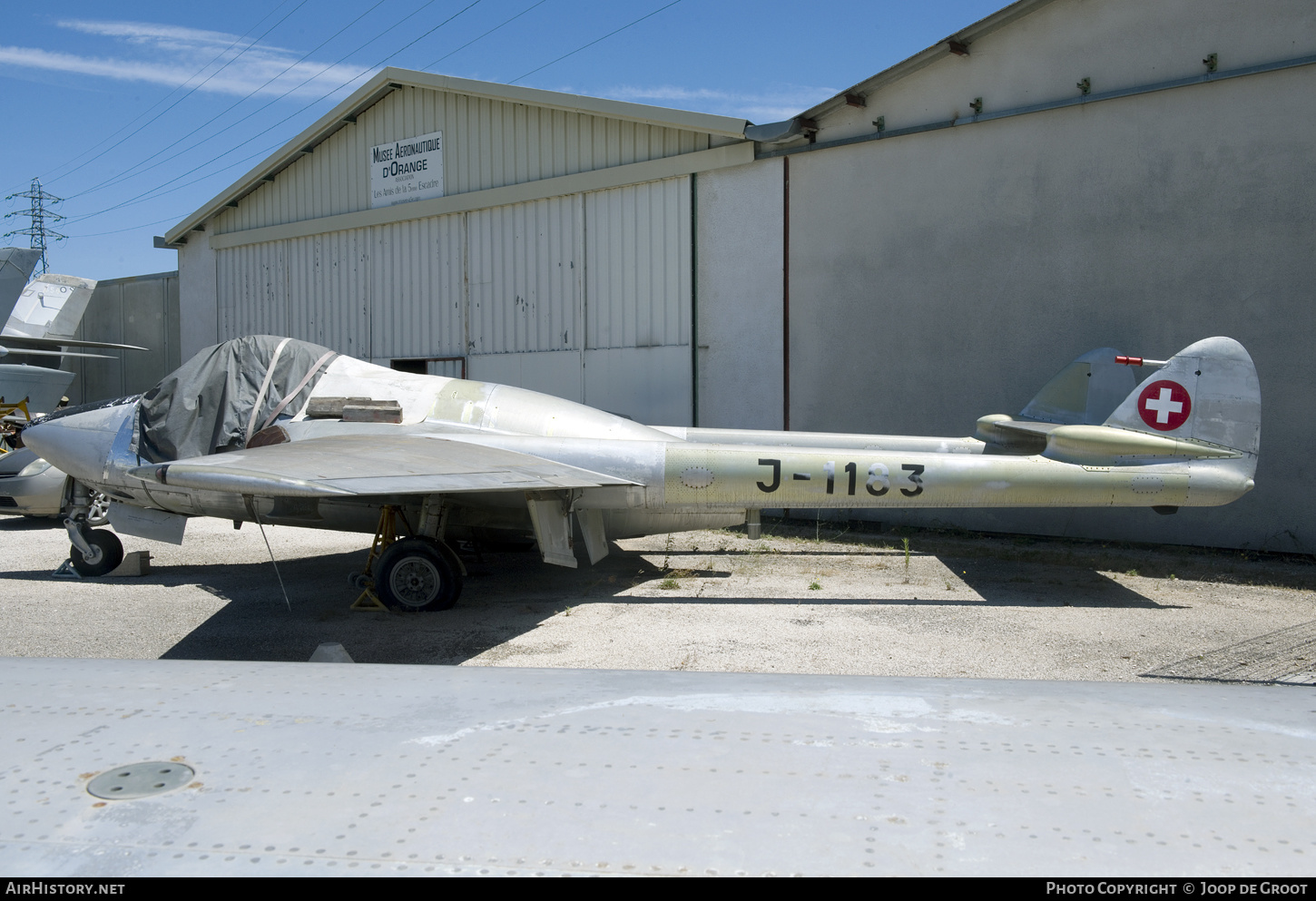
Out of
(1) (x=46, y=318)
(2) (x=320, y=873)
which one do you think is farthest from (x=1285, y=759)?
(1) (x=46, y=318)

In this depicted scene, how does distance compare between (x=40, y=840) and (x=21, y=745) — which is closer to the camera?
(x=40, y=840)

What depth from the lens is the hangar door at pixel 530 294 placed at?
1364cm

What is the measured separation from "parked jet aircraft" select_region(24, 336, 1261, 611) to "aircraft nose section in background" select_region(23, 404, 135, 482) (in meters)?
0.02

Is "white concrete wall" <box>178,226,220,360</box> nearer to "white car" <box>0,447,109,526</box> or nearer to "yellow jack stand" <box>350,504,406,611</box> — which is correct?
"white car" <box>0,447,109,526</box>

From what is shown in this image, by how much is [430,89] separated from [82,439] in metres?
10.3

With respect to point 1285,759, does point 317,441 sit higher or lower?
higher

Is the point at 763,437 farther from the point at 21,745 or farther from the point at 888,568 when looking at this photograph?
the point at 21,745

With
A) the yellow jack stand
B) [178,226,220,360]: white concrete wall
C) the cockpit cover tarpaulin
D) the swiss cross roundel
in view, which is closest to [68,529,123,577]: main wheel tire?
the cockpit cover tarpaulin

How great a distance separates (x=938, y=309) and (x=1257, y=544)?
4.56m

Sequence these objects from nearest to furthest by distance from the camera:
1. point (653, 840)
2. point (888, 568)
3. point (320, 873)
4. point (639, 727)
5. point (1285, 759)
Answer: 1. point (320, 873)
2. point (653, 840)
3. point (1285, 759)
4. point (639, 727)
5. point (888, 568)

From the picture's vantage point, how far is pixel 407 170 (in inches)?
657

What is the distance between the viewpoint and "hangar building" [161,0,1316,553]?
959 centimetres

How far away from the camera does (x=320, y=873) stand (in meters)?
1.70

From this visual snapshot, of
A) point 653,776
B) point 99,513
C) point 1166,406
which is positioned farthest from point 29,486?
point 1166,406
